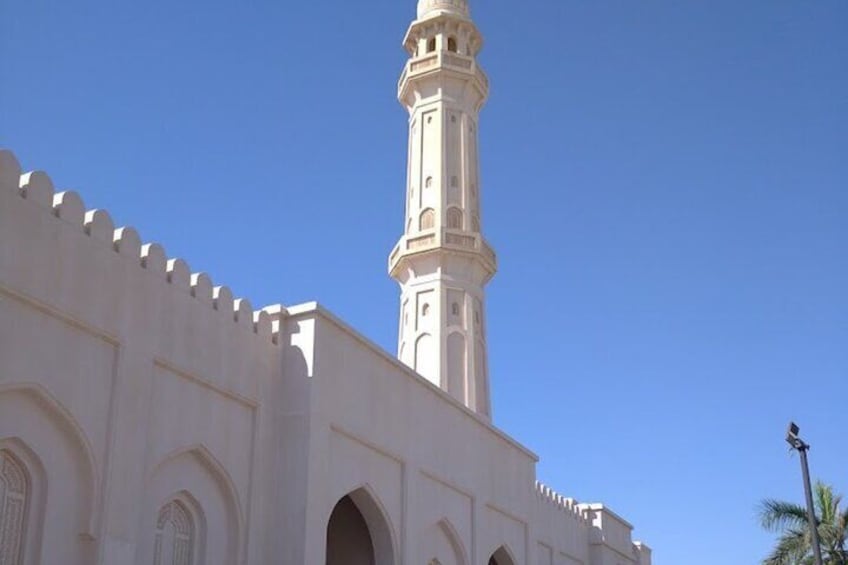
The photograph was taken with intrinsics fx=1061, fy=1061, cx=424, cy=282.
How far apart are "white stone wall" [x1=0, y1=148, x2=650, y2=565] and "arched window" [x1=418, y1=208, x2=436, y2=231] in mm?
8354

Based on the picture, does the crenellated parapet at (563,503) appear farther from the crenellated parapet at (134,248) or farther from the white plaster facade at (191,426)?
the crenellated parapet at (134,248)

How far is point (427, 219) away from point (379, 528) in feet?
35.9

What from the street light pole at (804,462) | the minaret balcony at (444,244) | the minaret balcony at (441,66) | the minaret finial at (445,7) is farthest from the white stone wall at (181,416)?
the minaret finial at (445,7)

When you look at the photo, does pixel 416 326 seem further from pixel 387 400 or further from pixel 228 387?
pixel 228 387

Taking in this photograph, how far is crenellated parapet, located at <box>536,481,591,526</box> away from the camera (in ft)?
67.8

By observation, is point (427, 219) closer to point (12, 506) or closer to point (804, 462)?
point (804, 462)

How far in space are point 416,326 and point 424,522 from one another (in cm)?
866

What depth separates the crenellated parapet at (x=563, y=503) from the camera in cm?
2067

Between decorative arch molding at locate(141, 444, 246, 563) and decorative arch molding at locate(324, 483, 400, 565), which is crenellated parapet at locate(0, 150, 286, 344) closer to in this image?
decorative arch molding at locate(141, 444, 246, 563)

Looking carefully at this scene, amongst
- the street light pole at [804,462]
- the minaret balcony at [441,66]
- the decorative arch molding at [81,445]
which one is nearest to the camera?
the decorative arch molding at [81,445]

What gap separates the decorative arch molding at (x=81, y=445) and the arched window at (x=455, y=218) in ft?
48.4

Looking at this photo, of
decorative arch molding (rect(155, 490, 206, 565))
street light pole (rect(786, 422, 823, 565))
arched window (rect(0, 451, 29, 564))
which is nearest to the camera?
arched window (rect(0, 451, 29, 564))

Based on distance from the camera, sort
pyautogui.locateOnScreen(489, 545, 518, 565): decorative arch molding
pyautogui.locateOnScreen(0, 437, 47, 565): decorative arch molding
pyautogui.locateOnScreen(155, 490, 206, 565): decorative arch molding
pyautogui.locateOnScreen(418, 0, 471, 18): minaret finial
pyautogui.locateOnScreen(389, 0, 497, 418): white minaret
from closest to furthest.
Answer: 1. pyautogui.locateOnScreen(0, 437, 47, 565): decorative arch molding
2. pyautogui.locateOnScreen(155, 490, 206, 565): decorative arch molding
3. pyautogui.locateOnScreen(489, 545, 518, 565): decorative arch molding
4. pyautogui.locateOnScreen(389, 0, 497, 418): white minaret
5. pyautogui.locateOnScreen(418, 0, 471, 18): minaret finial

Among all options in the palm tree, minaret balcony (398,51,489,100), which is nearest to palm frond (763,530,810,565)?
the palm tree
